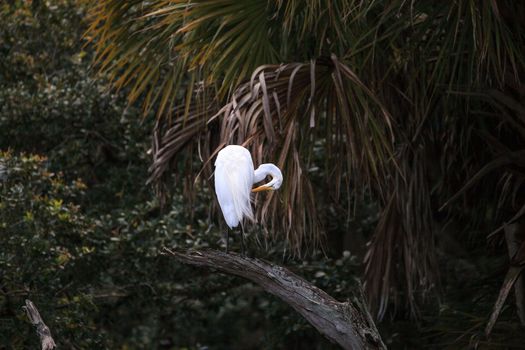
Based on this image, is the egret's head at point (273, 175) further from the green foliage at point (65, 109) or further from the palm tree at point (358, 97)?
the green foliage at point (65, 109)

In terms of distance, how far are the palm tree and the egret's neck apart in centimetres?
12

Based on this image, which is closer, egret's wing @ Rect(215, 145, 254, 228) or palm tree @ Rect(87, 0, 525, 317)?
egret's wing @ Rect(215, 145, 254, 228)

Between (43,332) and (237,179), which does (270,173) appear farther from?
(43,332)

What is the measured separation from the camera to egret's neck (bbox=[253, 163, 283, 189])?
3.87 metres

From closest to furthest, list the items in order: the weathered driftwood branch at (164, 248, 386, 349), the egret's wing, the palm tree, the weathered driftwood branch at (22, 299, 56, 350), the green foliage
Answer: the weathered driftwood branch at (164, 248, 386, 349), the weathered driftwood branch at (22, 299, 56, 350), the egret's wing, the palm tree, the green foliage

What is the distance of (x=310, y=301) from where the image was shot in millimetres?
3113

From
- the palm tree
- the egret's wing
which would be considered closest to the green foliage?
the palm tree

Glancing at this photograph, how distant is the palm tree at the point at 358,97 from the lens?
4094 mm

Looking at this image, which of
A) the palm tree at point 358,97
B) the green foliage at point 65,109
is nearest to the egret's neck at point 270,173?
the palm tree at point 358,97

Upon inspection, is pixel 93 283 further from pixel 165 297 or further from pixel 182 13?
pixel 182 13

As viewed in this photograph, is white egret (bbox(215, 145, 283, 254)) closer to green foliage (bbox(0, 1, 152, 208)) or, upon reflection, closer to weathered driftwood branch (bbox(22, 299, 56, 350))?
weathered driftwood branch (bbox(22, 299, 56, 350))

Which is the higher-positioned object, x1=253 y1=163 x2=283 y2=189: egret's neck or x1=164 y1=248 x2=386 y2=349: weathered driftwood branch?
x1=253 y1=163 x2=283 y2=189: egret's neck

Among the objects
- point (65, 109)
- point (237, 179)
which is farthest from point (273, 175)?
point (65, 109)

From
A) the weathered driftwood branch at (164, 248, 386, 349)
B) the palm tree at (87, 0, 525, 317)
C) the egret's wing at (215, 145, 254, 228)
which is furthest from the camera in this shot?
the palm tree at (87, 0, 525, 317)
